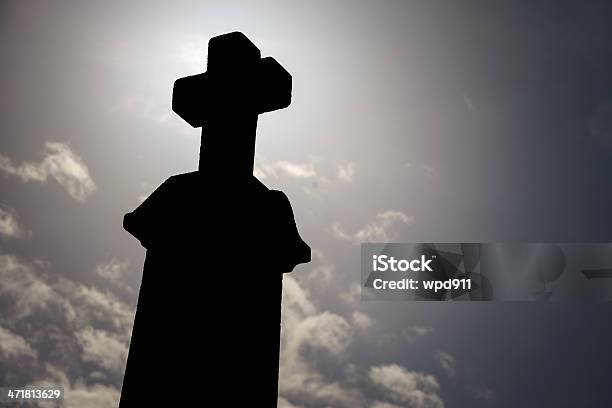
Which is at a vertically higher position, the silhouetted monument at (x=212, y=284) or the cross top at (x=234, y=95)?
the cross top at (x=234, y=95)

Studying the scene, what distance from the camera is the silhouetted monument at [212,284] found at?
270 cm

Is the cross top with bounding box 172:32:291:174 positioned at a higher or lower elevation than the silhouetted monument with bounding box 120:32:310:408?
higher

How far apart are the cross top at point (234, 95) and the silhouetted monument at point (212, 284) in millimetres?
26

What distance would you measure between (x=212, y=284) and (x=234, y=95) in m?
1.15

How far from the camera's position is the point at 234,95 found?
338 cm

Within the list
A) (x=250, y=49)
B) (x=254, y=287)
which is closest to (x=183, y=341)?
(x=254, y=287)

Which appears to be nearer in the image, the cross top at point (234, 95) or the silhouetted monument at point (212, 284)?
the silhouetted monument at point (212, 284)

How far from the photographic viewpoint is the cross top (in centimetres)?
333

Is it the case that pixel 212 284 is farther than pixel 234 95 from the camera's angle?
No

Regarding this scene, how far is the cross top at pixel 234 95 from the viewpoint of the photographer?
131 inches

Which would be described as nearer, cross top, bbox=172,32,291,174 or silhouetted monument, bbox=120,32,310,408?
silhouetted monument, bbox=120,32,310,408

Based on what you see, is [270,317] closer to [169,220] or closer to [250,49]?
[169,220]

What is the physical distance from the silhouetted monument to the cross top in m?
0.03

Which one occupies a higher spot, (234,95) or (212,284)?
(234,95)
